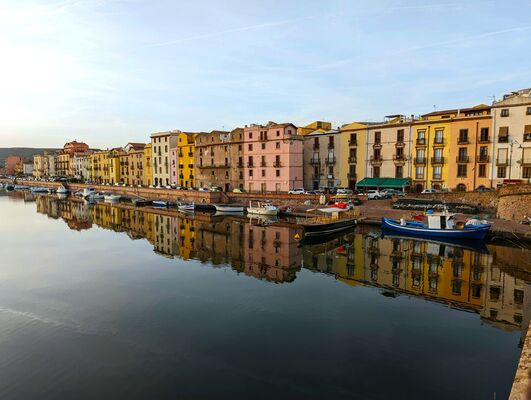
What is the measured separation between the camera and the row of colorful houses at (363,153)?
2061 inches

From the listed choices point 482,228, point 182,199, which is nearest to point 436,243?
point 482,228

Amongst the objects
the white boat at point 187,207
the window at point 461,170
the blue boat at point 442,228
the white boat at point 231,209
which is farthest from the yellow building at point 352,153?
the white boat at point 187,207

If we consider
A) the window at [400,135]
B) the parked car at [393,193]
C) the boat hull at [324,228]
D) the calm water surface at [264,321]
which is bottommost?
the calm water surface at [264,321]

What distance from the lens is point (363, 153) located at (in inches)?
2601

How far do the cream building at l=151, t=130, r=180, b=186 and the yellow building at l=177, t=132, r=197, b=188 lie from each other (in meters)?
2.91

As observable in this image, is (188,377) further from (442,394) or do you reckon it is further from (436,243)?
(436,243)

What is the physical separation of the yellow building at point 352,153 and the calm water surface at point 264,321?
1159 inches

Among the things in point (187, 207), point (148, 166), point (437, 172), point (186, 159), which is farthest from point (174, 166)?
point (437, 172)

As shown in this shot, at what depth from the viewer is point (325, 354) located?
53.2 ft

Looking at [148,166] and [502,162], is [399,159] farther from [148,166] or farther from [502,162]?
[148,166]

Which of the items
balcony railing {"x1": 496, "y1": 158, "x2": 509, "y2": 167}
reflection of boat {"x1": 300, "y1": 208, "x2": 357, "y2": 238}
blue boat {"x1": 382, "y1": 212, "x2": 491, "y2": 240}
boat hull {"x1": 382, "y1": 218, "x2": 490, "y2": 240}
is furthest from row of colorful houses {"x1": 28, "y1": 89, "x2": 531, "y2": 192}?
reflection of boat {"x1": 300, "y1": 208, "x2": 357, "y2": 238}

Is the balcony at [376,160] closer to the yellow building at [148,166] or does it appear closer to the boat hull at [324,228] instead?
the boat hull at [324,228]

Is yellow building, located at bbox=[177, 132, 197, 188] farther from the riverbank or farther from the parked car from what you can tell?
the parked car

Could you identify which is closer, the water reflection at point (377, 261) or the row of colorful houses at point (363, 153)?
the water reflection at point (377, 261)
